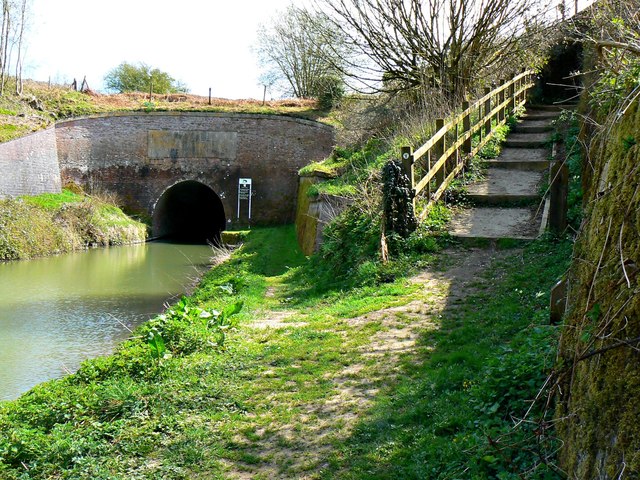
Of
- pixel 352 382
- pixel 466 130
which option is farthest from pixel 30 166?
pixel 352 382

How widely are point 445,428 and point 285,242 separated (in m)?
17.5

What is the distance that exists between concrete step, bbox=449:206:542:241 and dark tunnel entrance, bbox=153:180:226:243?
21.1m

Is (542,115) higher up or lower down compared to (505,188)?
higher up

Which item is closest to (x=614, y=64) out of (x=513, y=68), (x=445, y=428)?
(x=445, y=428)

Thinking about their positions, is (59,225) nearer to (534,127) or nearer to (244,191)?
(244,191)

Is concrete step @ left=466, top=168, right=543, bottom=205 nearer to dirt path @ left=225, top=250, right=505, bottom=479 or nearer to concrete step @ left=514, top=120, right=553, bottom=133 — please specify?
dirt path @ left=225, top=250, right=505, bottom=479

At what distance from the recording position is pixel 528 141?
48.2ft

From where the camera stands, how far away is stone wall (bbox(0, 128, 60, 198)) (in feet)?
82.5

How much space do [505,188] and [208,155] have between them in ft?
70.6

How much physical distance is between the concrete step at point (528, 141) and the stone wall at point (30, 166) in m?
18.9

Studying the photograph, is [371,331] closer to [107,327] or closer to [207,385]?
[207,385]

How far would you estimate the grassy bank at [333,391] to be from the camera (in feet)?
14.6

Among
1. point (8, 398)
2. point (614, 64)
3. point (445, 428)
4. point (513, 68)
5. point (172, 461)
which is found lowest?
point (8, 398)

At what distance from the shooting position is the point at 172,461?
16.7 ft
